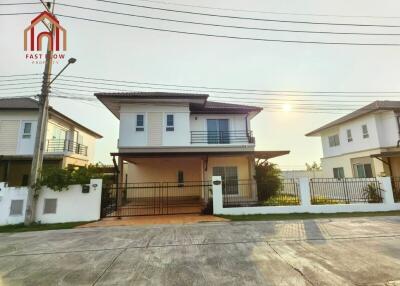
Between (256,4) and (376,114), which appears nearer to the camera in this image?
(256,4)

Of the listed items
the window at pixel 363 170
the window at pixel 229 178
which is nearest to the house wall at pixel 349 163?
the window at pixel 363 170

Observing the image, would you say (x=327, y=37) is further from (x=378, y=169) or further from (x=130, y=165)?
(x=130, y=165)

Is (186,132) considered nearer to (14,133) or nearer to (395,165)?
(14,133)

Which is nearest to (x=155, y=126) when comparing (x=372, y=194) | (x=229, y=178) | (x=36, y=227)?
(x=229, y=178)

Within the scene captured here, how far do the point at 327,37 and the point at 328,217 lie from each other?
25.9 ft

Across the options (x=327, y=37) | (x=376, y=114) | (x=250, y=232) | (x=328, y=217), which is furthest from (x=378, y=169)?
(x=250, y=232)

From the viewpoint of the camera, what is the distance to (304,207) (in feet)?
36.4

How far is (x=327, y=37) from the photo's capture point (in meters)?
9.13

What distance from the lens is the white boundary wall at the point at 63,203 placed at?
32.9ft

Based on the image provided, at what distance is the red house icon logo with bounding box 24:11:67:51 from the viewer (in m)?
10.2

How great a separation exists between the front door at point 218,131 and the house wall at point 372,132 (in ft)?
37.6

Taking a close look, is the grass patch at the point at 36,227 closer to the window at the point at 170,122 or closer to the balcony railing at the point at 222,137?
the window at the point at 170,122

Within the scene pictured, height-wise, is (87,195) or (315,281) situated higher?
(87,195)

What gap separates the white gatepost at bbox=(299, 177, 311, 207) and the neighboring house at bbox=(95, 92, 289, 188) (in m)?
3.56
